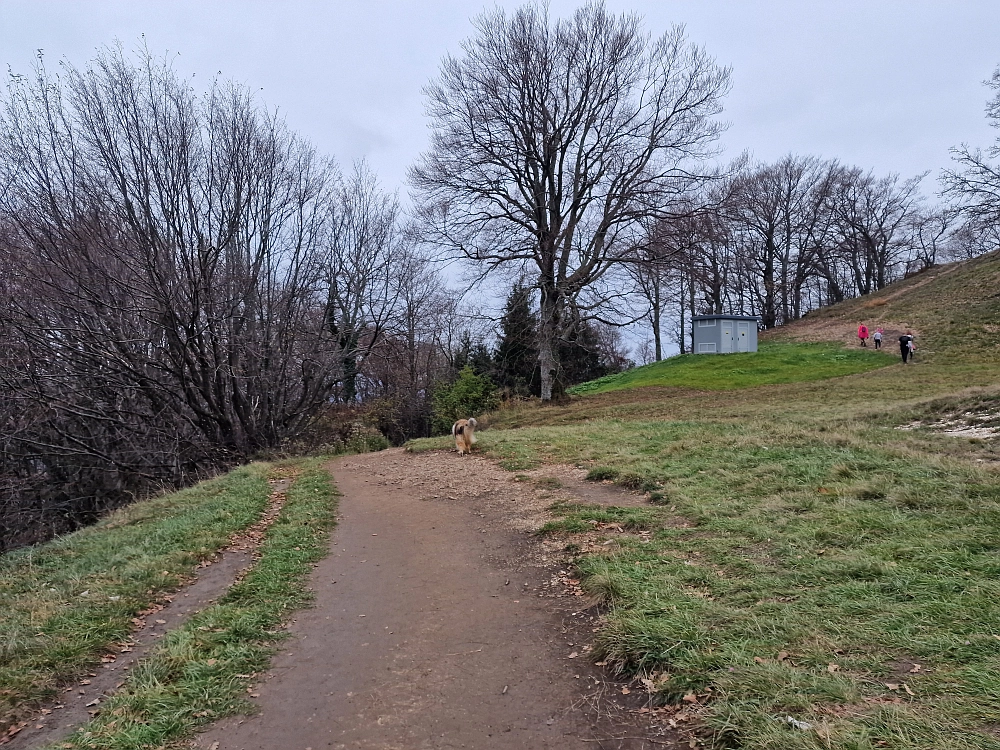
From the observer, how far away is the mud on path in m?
3.44

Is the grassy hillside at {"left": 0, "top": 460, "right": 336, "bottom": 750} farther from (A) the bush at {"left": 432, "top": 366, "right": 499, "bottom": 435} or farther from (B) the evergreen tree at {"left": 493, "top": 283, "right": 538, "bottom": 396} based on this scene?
(A) the bush at {"left": 432, "top": 366, "right": 499, "bottom": 435}

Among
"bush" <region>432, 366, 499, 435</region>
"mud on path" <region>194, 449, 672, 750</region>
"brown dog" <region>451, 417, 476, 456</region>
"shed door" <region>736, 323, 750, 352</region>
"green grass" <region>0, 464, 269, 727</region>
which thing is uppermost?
"shed door" <region>736, 323, 750, 352</region>

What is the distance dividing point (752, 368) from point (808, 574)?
2973 centimetres

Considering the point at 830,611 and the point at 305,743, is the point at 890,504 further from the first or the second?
the point at 305,743

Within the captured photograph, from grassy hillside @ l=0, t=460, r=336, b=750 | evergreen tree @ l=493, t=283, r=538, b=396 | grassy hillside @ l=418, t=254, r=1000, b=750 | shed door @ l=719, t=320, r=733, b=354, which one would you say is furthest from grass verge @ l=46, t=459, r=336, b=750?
shed door @ l=719, t=320, r=733, b=354

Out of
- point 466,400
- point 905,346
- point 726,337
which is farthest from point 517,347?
point 905,346

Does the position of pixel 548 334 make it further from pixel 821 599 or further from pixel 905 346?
pixel 821 599

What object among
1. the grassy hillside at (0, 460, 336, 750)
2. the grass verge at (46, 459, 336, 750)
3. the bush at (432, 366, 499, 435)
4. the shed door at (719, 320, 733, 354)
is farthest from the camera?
the shed door at (719, 320, 733, 354)

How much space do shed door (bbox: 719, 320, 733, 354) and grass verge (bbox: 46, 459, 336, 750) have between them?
36683 millimetres

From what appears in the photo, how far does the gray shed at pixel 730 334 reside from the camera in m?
39.5

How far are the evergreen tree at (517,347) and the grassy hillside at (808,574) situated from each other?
14.7 metres

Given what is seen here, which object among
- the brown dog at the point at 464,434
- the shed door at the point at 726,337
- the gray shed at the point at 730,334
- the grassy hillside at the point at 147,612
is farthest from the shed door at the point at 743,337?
the grassy hillside at the point at 147,612

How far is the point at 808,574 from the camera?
454 cm

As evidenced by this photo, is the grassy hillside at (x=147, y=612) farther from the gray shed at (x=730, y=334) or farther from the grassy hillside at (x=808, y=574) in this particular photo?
the gray shed at (x=730, y=334)
